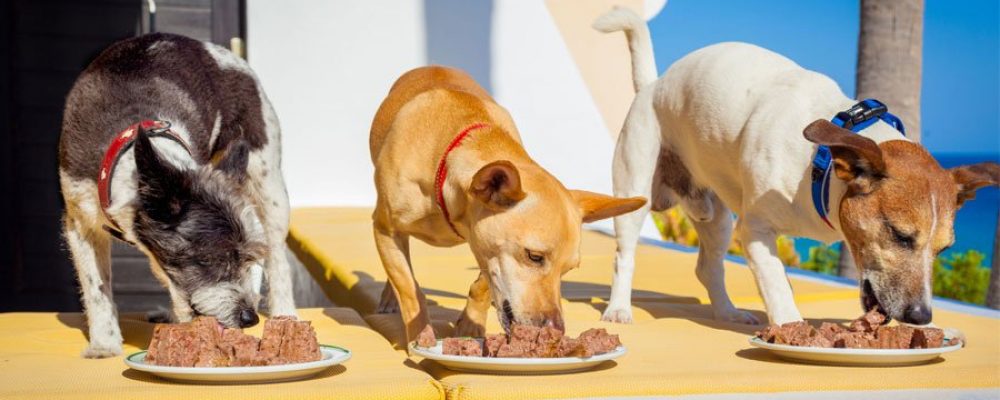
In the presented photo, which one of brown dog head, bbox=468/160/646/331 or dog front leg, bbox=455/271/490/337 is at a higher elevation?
brown dog head, bbox=468/160/646/331

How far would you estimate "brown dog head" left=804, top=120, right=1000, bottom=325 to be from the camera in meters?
3.50

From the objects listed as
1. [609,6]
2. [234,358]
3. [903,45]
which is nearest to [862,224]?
[234,358]

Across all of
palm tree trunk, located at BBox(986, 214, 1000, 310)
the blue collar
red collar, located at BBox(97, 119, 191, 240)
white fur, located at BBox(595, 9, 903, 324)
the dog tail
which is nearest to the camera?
red collar, located at BBox(97, 119, 191, 240)

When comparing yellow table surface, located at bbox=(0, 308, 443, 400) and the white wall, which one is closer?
yellow table surface, located at bbox=(0, 308, 443, 400)

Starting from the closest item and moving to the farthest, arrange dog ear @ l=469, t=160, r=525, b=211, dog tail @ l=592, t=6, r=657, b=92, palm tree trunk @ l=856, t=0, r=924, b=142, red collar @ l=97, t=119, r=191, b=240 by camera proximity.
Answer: dog ear @ l=469, t=160, r=525, b=211
red collar @ l=97, t=119, r=191, b=240
dog tail @ l=592, t=6, r=657, b=92
palm tree trunk @ l=856, t=0, r=924, b=142

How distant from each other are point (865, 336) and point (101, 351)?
7.98 ft

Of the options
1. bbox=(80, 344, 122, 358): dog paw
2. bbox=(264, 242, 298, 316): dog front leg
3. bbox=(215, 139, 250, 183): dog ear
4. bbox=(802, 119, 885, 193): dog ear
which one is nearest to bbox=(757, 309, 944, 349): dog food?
bbox=(802, 119, 885, 193): dog ear

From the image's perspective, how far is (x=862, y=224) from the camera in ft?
11.9

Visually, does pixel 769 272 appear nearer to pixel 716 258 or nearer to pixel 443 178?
pixel 716 258

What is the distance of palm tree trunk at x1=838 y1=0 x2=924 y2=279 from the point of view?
26.4ft

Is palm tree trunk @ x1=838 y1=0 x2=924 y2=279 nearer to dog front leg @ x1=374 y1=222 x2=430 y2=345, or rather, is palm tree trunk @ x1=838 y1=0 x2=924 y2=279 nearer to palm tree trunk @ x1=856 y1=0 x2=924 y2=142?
palm tree trunk @ x1=856 y1=0 x2=924 y2=142

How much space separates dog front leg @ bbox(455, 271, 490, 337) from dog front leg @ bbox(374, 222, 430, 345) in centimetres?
13

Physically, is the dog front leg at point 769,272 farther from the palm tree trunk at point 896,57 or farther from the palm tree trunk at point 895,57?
the palm tree trunk at point 896,57

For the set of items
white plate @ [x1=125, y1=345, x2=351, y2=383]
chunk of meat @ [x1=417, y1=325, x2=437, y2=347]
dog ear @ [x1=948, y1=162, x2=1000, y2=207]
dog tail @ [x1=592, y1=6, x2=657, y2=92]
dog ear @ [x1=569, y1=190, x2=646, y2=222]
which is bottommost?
white plate @ [x1=125, y1=345, x2=351, y2=383]
